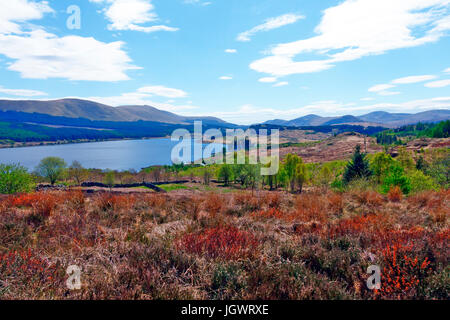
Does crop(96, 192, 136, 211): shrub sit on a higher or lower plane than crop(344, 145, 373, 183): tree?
higher

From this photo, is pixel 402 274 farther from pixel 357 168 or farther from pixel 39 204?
pixel 357 168

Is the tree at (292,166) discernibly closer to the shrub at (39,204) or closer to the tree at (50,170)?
the shrub at (39,204)

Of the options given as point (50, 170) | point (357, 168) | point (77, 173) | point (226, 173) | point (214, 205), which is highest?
point (214, 205)

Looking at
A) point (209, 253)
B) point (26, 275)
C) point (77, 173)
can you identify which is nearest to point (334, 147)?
point (77, 173)

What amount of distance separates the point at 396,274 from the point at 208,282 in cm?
300

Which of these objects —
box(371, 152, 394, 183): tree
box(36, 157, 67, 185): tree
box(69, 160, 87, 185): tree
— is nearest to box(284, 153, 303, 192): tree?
box(371, 152, 394, 183): tree

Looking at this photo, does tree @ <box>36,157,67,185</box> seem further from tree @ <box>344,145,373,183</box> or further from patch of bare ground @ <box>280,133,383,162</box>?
patch of bare ground @ <box>280,133,383,162</box>

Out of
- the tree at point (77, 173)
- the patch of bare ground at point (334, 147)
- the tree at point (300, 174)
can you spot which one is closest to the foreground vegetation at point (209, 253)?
the tree at point (300, 174)

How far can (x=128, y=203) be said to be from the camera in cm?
816

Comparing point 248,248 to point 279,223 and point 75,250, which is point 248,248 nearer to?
point 279,223

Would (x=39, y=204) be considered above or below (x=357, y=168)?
above

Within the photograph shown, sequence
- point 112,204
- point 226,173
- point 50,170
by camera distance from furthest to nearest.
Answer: point 226,173
point 50,170
point 112,204
